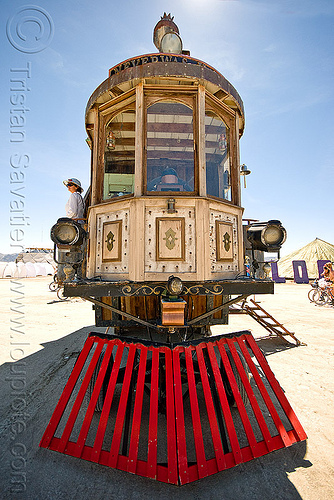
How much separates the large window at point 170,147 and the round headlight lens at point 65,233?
1.17m

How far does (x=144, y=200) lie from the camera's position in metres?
3.18

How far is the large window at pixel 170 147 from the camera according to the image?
3680 millimetres

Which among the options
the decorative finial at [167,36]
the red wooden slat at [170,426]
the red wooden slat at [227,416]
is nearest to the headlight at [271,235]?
the red wooden slat at [227,416]

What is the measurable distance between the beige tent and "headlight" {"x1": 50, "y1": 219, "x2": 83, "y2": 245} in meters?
27.8

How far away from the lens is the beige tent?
88.3 feet

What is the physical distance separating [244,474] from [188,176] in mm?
3318

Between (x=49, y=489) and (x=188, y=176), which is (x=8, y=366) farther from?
(x=188, y=176)

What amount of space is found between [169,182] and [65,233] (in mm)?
1696

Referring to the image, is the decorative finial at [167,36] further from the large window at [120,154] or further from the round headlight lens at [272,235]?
the round headlight lens at [272,235]

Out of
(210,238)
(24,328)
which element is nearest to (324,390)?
(210,238)

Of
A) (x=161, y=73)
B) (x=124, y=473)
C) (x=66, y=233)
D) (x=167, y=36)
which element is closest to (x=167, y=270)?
(x=66, y=233)

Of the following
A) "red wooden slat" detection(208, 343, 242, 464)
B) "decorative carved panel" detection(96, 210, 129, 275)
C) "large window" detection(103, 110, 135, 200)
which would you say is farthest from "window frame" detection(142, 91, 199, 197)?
"red wooden slat" detection(208, 343, 242, 464)

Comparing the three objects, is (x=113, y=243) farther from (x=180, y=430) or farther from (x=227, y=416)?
(x=227, y=416)

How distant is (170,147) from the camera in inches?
168
